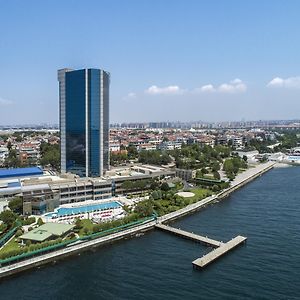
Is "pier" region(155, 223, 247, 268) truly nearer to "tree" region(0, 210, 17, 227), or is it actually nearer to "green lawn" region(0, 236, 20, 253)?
"green lawn" region(0, 236, 20, 253)

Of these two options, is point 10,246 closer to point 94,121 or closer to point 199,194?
point 94,121

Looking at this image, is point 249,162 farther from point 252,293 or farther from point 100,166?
point 252,293

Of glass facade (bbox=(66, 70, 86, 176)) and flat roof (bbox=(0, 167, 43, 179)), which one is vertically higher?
glass facade (bbox=(66, 70, 86, 176))

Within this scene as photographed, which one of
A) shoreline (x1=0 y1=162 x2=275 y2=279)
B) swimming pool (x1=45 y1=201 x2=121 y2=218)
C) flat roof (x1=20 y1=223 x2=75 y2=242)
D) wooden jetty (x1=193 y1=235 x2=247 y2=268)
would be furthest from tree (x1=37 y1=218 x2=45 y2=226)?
wooden jetty (x1=193 y1=235 x2=247 y2=268)

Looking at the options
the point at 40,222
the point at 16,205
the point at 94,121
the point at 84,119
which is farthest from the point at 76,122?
the point at 40,222

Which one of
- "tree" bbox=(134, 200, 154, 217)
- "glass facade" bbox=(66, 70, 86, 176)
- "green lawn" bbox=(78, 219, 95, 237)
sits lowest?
"green lawn" bbox=(78, 219, 95, 237)

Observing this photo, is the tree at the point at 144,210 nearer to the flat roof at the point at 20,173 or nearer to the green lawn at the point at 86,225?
the green lawn at the point at 86,225

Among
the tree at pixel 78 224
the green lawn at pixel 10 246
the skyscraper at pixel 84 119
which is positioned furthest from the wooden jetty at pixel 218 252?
the skyscraper at pixel 84 119
